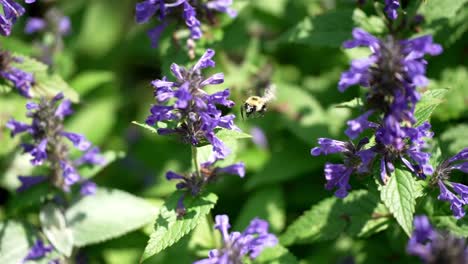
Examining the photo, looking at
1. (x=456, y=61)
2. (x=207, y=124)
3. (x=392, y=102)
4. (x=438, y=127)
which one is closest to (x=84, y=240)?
(x=207, y=124)

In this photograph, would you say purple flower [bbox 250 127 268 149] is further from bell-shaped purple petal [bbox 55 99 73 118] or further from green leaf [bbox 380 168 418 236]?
green leaf [bbox 380 168 418 236]

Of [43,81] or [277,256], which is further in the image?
[43,81]

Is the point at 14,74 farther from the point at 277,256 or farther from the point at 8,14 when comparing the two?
the point at 277,256

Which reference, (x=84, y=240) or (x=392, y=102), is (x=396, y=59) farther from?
(x=84, y=240)

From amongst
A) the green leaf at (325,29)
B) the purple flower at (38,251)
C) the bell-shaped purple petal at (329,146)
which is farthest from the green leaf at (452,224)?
the purple flower at (38,251)

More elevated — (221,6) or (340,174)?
(221,6)

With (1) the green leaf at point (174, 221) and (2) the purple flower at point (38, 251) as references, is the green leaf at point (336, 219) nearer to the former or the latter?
(1) the green leaf at point (174, 221)

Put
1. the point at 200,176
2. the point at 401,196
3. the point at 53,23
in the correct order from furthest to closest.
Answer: the point at 53,23
the point at 200,176
the point at 401,196

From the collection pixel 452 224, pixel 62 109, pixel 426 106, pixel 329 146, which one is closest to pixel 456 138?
pixel 452 224
